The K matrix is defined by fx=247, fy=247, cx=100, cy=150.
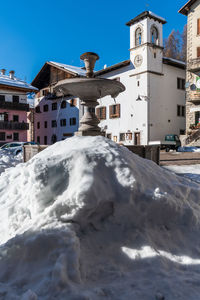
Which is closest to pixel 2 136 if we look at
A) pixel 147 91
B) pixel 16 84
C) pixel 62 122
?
pixel 16 84

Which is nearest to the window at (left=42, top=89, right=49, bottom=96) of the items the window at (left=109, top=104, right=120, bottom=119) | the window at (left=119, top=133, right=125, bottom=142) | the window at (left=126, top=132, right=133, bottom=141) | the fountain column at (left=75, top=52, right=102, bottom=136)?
the window at (left=109, top=104, right=120, bottom=119)

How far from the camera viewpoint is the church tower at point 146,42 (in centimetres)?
2792

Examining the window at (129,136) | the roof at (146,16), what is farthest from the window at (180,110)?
the roof at (146,16)

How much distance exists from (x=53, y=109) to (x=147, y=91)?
52.9ft

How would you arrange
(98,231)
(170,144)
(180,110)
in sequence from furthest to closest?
(180,110), (170,144), (98,231)

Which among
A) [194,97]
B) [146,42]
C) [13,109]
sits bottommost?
[13,109]

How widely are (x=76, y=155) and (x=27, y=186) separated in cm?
89

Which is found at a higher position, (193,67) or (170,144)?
(193,67)

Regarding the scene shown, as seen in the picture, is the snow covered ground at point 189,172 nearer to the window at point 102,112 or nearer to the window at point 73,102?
the window at point 102,112

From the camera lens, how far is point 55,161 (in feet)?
11.8

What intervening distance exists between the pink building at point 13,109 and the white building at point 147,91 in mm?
11752

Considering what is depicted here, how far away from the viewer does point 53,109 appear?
38.2m

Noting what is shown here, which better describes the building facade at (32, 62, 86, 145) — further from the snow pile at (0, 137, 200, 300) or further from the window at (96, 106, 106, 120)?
the snow pile at (0, 137, 200, 300)

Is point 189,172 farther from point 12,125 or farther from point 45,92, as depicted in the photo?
point 45,92
